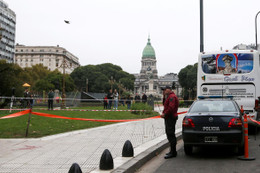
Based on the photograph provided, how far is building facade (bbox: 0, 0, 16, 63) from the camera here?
7967cm

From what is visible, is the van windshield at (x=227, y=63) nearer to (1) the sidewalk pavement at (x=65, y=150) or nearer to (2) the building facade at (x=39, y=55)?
(1) the sidewalk pavement at (x=65, y=150)

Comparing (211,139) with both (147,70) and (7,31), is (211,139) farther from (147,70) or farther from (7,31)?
(147,70)

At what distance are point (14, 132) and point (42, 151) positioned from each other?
3563 millimetres

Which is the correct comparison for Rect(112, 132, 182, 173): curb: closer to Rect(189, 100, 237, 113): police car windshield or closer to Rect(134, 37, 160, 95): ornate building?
Rect(189, 100, 237, 113): police car windshield

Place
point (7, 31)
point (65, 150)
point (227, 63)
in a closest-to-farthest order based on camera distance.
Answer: point (65, 150)
point (227, 63)
point (7, 31)

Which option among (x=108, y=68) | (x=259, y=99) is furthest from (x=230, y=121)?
(x=108, y=68)

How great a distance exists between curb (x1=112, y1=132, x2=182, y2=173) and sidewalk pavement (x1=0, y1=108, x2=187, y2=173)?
0.48 feet

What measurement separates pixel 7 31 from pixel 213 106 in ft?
271

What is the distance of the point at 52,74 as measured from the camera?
88500 mm

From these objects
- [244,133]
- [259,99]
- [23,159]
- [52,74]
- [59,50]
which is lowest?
[23,159]

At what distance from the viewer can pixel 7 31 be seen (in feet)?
273

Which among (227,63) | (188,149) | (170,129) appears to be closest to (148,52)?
(227,63)

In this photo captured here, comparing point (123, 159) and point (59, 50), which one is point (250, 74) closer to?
A: point (123, 159)

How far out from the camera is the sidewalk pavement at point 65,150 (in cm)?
646
